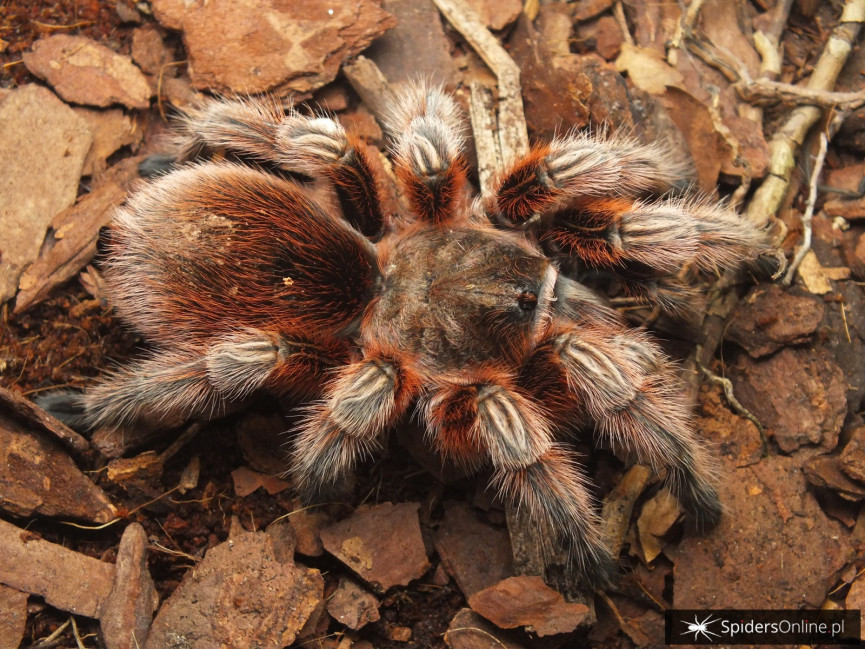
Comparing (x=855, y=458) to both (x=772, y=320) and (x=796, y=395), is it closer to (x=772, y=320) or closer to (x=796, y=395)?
(x=796, y=395)

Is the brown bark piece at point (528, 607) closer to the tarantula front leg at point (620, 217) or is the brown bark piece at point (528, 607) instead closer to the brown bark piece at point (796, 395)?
the brown bark piece at point (796, 395)

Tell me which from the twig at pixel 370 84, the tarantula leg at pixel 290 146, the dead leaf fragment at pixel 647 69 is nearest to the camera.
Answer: the tarantula leg at pixel 290 146

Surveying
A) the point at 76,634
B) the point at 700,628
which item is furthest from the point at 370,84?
the point at 700,628

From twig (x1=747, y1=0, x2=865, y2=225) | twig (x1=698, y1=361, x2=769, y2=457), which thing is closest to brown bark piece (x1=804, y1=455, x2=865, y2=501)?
twig (x1=698, y1=361, x2=769, y2=457)

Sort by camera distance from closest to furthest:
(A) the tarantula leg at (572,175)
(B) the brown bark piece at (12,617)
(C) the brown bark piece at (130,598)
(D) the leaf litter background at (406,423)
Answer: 1. (B) the brown bark piece at (12,617)
2. (C) the brown bark piece at (130,598)
3. (D) the leaf litter background at (406,423)
4. (A) the tarantula leg at (572,175)

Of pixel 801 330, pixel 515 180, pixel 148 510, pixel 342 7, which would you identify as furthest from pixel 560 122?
pixel 148 510

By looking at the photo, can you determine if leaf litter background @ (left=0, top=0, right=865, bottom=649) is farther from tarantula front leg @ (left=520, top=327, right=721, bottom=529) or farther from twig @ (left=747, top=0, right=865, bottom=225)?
tarantula front leg @ (left=520, top=327, right=721, bottom=529)

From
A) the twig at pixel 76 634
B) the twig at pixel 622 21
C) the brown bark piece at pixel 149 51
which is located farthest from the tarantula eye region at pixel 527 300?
the brown bark piece at pixel 149 51
